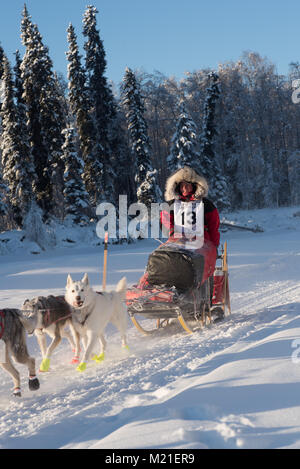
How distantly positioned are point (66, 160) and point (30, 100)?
A: 16.4 feet

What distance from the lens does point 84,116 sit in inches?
1156

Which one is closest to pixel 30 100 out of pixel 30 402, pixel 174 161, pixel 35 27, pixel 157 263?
pixel 35 27

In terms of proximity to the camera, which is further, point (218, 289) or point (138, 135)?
point (138, 135)

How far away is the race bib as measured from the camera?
20.9 feet

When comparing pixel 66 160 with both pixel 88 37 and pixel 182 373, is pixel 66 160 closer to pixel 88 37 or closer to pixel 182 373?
pixel 88 37

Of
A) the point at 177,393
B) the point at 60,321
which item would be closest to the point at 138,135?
the point at 60,321

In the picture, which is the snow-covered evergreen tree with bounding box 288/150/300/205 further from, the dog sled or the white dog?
the white dog

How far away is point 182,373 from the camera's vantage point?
4.21m

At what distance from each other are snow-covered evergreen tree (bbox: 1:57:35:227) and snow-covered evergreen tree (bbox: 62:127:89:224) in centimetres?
223

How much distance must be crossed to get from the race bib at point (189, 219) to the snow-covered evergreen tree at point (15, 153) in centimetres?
2027

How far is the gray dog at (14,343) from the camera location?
3906 mm

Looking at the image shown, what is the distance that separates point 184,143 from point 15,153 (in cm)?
1132

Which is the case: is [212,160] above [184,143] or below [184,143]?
below

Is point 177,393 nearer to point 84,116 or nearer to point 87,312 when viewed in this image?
point 87,312
